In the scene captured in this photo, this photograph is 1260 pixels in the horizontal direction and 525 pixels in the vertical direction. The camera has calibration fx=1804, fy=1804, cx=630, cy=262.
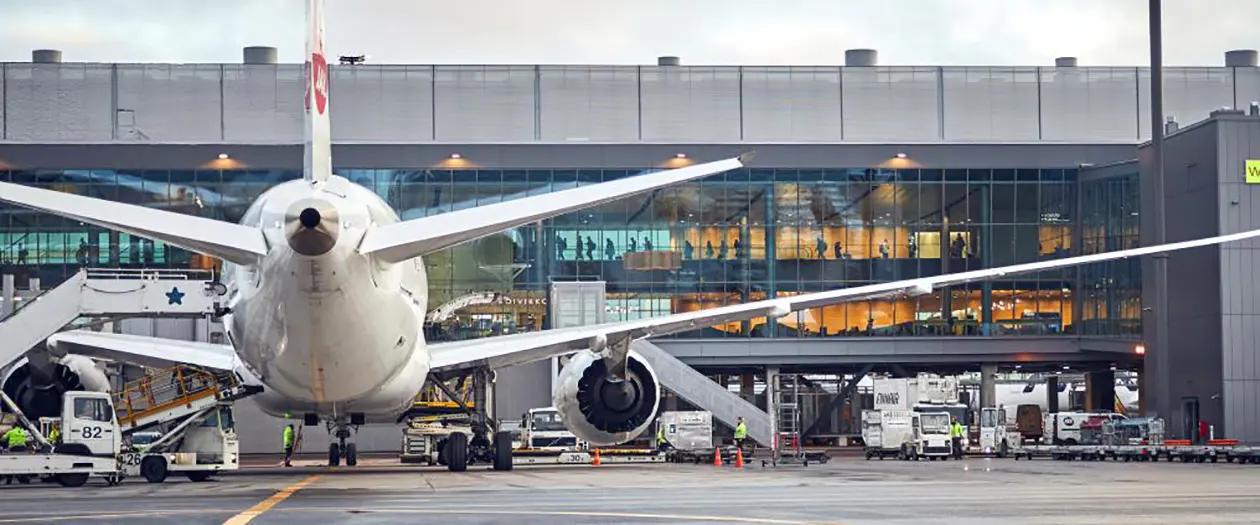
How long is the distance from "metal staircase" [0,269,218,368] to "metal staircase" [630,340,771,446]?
3310cm

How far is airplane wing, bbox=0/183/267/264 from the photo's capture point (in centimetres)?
2264

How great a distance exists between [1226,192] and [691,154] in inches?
891

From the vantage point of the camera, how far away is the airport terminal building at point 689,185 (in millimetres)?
72938

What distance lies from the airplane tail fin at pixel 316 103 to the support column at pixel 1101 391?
194 feet

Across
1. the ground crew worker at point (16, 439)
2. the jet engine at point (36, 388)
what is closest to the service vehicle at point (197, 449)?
the jet engine at point (36, 388)

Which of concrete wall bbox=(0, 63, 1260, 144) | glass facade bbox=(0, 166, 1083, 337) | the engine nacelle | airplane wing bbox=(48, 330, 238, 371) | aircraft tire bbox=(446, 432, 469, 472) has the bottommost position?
aircraft tire bbox=(446, 432, 469, 472)

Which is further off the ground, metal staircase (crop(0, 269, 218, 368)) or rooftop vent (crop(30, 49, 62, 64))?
rooftop vent (crop(30, 49, 62, 64))

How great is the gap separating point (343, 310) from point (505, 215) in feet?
13.3

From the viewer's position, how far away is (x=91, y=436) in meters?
36.1

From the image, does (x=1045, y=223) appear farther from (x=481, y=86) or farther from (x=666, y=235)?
(x=481, y=86)

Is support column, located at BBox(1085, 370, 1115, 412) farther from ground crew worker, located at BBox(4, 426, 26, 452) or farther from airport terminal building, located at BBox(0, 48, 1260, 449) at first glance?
ground crew worker, located at BBox(4, 426, 26, 452)

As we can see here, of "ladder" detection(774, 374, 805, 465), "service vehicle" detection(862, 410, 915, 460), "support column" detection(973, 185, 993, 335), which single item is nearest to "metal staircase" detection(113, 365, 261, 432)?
"ladder" detection(774, 374, 805, 465)

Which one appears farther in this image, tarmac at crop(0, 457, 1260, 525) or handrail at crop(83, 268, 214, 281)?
handrail at crop(83, 268, 214, 281)

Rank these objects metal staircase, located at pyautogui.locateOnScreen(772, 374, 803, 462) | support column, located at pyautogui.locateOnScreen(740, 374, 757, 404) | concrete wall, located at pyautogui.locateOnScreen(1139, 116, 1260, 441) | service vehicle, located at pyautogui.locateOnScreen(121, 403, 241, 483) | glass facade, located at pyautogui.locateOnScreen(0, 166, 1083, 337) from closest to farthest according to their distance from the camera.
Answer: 1. service vehicle, located at pyautogui.locateOnScreen(121, 403, 241, 483)
2. metal staircase, located at pyautogui.locateOnScreen(772, 374, 803, 462)
3. concrete wall, located at pyautogui.locateOnScreen(1139, 116, 1260, 441)
4. glass facade, located at pyautogui.locateOnScreen(0, 166, 1083, 337)
5. support column, located at pyautogui.locateOnScreen(740, 374, 757, 404)
